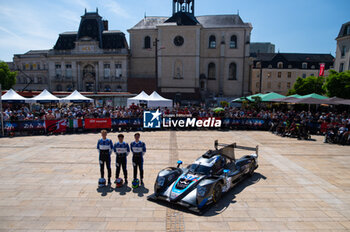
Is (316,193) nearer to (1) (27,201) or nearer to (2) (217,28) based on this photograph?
(1) (27,201)

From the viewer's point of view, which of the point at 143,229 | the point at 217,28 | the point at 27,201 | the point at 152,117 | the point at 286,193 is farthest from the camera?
the point at 217,28

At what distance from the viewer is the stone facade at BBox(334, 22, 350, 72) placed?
38719 millimetres

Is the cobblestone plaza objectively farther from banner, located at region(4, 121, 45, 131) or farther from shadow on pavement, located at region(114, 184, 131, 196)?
banner, located at region(4, 121, 45, 131)

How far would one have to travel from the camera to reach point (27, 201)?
23.2 feet

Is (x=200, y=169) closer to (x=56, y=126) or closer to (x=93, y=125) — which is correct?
(x=93, y=125)

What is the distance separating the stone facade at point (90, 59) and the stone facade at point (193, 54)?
10.1ft

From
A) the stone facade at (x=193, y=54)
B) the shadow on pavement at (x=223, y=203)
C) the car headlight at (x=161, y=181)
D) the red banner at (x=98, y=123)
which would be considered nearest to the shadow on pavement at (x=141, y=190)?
the shadow on pavement at (x=223, y=203)

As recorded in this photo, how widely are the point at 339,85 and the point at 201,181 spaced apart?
30570 millimetres

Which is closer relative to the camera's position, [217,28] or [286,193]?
[286,193]

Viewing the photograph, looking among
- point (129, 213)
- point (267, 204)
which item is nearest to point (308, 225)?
point (267, 204)

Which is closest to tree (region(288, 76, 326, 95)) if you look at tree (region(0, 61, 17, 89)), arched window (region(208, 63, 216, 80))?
arched window (region(208, 63, 216, 80))

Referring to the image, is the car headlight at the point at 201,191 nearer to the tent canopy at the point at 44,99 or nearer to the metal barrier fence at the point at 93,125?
the metal barrier fence at the point at 93,125

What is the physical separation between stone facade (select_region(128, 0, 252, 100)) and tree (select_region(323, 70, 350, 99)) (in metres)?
20.8

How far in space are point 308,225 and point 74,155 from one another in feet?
35.7
